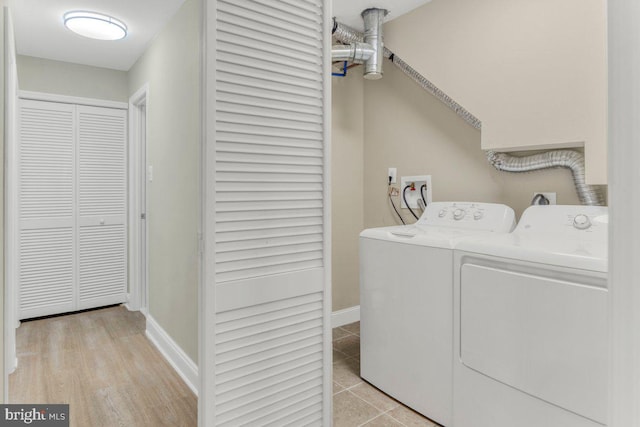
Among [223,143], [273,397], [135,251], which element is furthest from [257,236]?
[135,251]

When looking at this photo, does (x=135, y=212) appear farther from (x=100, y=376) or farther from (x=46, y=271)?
(x=100, y=376)

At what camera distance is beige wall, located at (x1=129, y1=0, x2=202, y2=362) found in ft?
7.23

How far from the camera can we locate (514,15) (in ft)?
6.35

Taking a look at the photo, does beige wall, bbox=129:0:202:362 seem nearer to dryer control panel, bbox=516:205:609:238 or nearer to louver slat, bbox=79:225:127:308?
louver slat, bbox=79:225:127:308

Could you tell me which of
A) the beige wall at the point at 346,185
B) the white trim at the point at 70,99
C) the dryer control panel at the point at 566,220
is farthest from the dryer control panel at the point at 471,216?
the white trim at the point at 70,99

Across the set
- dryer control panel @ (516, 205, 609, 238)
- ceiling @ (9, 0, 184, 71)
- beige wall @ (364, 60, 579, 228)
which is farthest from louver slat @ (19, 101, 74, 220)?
dryer control panel @ (516, 205, 609, 238)

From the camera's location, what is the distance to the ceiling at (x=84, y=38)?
8.07 ft

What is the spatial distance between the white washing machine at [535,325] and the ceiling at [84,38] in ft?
8.20

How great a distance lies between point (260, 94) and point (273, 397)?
1.22 m

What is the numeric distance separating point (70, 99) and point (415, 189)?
3362 millimetres

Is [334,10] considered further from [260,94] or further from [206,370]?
[206,370]

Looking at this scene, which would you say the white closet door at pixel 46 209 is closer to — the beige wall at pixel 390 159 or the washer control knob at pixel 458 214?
the beige wall at pixel 390 159

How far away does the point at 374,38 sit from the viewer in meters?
2.59

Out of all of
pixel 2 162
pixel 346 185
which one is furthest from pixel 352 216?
pixel 2 162
